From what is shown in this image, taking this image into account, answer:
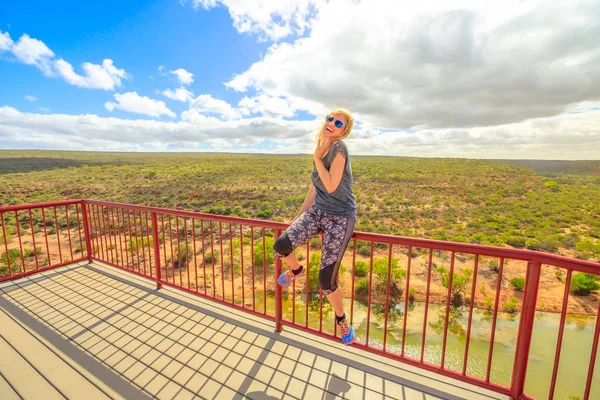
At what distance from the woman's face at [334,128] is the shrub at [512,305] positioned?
874 cm

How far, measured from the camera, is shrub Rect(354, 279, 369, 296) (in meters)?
8.58

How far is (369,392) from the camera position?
2.22 m

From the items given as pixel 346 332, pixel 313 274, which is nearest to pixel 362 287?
pixel 313 274

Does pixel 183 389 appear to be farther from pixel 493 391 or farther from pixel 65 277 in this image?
pixel 65 277

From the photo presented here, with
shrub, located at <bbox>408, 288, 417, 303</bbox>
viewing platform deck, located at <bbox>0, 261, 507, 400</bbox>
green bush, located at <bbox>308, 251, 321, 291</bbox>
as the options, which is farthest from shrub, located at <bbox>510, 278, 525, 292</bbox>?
viewing platform deck, located at <bbox>0, 261, 507, 400</bbox>

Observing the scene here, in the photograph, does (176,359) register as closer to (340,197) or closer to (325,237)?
(325,237)

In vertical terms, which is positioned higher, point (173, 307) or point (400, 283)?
point (173, 307)

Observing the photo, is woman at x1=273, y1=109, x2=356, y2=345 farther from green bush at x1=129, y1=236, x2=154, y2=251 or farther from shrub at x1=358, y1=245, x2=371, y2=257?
shrub at x1=358, y1=245, x2=371, y2=257

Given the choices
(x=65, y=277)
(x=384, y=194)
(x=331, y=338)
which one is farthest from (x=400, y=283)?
(x=384, y=194)

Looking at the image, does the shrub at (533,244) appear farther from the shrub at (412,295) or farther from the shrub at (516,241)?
the shrub at (412,295)

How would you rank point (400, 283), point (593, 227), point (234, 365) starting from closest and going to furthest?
point (234, 365), point (400, 283), point (593, 227)

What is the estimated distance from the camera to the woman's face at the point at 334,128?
2.15 m

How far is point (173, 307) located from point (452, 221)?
19.7m

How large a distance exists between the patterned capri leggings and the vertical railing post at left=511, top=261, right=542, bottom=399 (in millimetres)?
1195
